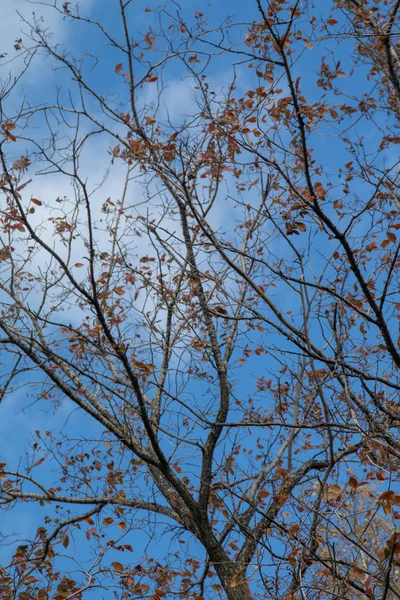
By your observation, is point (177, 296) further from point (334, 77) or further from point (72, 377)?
point (334, 77)

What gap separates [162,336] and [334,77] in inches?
149

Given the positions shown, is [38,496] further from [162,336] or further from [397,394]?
[397,394]

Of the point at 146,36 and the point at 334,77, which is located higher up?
the point at 146,36

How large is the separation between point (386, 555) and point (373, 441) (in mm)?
1582

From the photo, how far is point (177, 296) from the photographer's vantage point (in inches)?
316

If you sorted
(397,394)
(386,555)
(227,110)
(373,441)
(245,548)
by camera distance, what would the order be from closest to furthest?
1. (386,555)
2. (373,441)
3. (397,394)
4. (227,110)
5. (245,548)

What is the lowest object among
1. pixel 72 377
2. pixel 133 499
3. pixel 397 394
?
pixel 397 394

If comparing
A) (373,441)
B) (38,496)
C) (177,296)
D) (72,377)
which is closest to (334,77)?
(177,296)

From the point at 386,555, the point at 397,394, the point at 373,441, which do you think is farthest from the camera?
the point at 397,394

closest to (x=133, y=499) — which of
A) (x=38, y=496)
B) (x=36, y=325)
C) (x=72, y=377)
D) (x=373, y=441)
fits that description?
(x=38, y=496)

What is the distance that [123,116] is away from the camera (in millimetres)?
7129

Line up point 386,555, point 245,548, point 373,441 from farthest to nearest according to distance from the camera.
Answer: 1. point 245,548
2. point 373,441
3. point 386,555

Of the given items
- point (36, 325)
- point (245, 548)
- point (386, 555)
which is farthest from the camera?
point (36, 325)

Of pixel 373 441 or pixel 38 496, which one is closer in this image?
pixel 373 441
